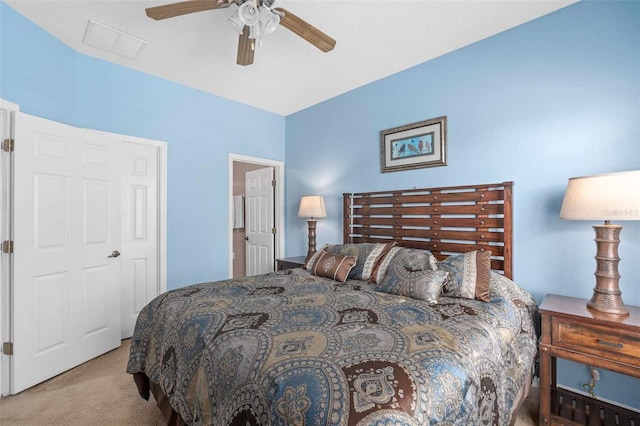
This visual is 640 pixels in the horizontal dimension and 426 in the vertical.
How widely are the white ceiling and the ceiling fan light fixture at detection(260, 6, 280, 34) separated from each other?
0.64 ft

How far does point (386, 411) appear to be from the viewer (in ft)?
2.98

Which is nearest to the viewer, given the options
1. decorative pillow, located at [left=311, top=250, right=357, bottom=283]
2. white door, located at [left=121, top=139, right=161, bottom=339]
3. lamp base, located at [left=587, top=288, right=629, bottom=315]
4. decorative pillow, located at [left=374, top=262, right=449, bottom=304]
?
lamp base, located at [left=587, top=288, right=629, bottom=315]

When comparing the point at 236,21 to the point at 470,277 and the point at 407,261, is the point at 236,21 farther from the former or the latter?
the point at 470,277

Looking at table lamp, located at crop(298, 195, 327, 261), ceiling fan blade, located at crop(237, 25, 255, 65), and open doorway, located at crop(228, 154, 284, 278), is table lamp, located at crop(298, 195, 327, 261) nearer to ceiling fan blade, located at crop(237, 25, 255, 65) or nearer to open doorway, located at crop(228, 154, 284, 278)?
open doorway, located at crop(228, 154, 284, 278)

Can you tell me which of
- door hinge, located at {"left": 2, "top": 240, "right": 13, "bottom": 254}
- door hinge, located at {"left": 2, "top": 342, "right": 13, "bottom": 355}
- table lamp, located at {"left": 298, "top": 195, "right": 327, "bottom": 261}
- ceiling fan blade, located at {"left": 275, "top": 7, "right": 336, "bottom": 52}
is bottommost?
door hinge, located at {"left": 2, "top": 342, "right": 13, "bottom": 355}

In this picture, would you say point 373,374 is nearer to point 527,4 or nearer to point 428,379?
point 428,379

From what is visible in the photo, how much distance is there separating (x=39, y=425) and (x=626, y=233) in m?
3.83

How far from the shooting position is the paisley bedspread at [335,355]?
97 cm

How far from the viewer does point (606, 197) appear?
1636mm

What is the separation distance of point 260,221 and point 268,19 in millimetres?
3132

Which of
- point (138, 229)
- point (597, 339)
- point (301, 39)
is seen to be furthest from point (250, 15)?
point (597, 339)

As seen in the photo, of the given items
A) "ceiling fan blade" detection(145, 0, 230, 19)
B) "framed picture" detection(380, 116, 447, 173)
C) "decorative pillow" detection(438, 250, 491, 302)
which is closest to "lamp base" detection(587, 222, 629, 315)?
"decorative pillow" detection(438, 250, 491, 302)

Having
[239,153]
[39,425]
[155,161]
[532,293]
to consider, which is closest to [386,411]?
[532,293]

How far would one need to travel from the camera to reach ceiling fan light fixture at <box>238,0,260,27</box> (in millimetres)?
1707
